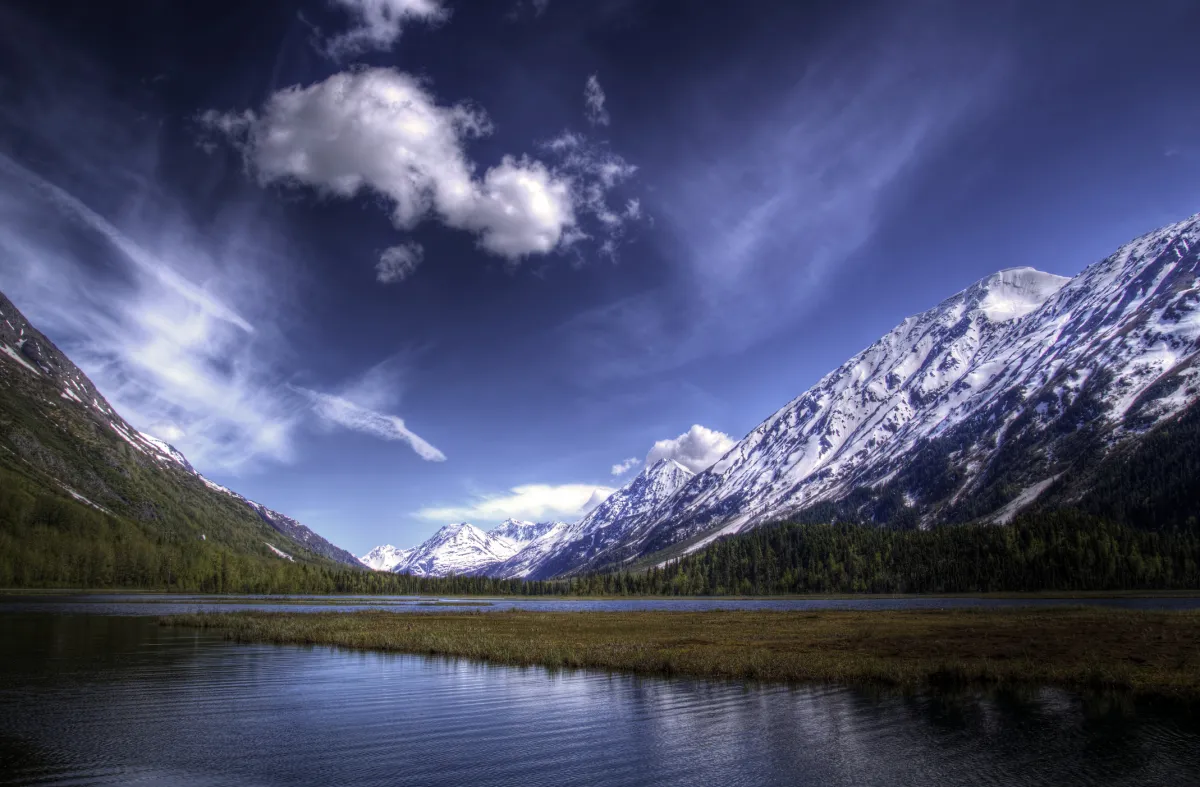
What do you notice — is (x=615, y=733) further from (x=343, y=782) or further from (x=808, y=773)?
(x=343, y=782)

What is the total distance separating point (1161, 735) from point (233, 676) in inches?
1996

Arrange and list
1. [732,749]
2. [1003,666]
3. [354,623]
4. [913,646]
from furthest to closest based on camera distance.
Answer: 1. [354,623]
2. [913,646]
3. [1003,666]
4. [732,749]

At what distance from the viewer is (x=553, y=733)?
27719mm

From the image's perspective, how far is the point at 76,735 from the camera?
26.1 metres

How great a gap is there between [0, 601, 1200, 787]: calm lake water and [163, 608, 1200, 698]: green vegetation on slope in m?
4.16

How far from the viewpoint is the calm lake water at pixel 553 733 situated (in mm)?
21656

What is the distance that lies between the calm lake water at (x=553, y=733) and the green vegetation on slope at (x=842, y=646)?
4.16 metres

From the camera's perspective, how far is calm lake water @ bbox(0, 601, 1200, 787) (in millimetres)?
21656

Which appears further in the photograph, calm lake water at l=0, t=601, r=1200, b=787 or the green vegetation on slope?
the green vegetation on slope

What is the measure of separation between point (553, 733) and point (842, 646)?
34.3m

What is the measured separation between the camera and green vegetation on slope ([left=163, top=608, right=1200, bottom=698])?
3878cm

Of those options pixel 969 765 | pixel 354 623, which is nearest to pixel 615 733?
pixel 969 765

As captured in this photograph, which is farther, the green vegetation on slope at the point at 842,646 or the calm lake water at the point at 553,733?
the green vegetation on slope at the point at 842,646

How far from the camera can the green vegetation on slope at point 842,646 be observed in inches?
1527
